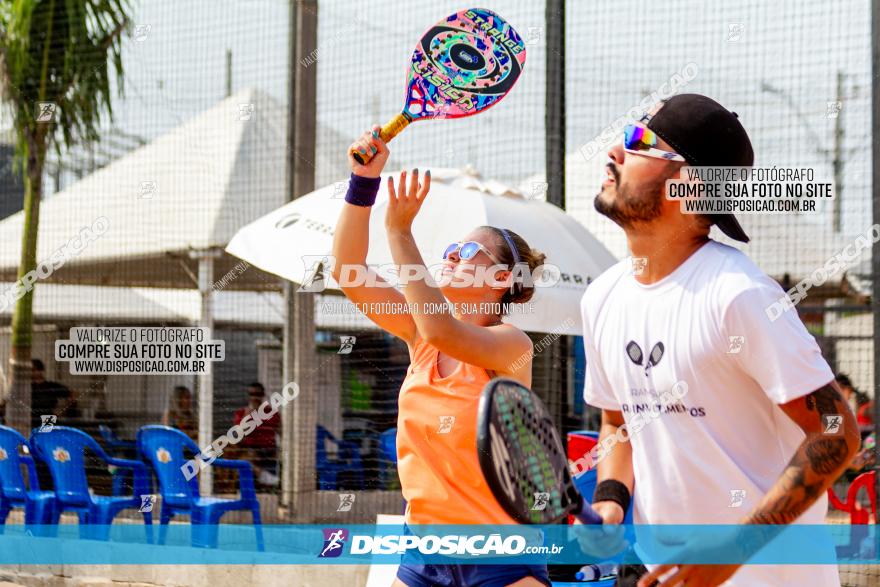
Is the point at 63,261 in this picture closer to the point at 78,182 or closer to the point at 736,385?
the point at 78,182

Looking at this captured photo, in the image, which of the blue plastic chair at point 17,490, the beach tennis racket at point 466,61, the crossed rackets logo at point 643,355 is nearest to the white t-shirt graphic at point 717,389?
the crossed rackets logo at point 643,355

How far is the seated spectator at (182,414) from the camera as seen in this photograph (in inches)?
331

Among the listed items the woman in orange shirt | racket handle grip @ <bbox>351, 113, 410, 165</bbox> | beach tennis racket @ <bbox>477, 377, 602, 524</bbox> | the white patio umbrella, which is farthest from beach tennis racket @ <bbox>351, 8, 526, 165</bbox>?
the white patio umbrella

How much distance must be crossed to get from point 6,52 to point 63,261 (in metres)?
1.74

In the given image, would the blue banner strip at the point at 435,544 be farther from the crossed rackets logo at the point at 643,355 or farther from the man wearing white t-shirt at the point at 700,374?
the crossed rackets logo at the point at 643,355

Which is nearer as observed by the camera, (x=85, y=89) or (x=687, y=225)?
(x=687, y=225)

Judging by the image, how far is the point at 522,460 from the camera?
2.24 metres

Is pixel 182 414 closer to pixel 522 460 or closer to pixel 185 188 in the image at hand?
pixel 185 188

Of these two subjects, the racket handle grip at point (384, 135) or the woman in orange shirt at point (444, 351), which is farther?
the racket handle grip at point (384, 135)

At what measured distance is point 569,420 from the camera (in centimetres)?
697

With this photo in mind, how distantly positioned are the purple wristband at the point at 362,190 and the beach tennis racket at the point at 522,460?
4.47 feet

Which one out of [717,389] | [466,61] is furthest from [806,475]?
[466,61]

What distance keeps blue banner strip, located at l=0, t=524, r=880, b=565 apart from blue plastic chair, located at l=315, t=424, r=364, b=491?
386mm

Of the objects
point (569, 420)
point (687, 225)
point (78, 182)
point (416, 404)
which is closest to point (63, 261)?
point (78, 182)
